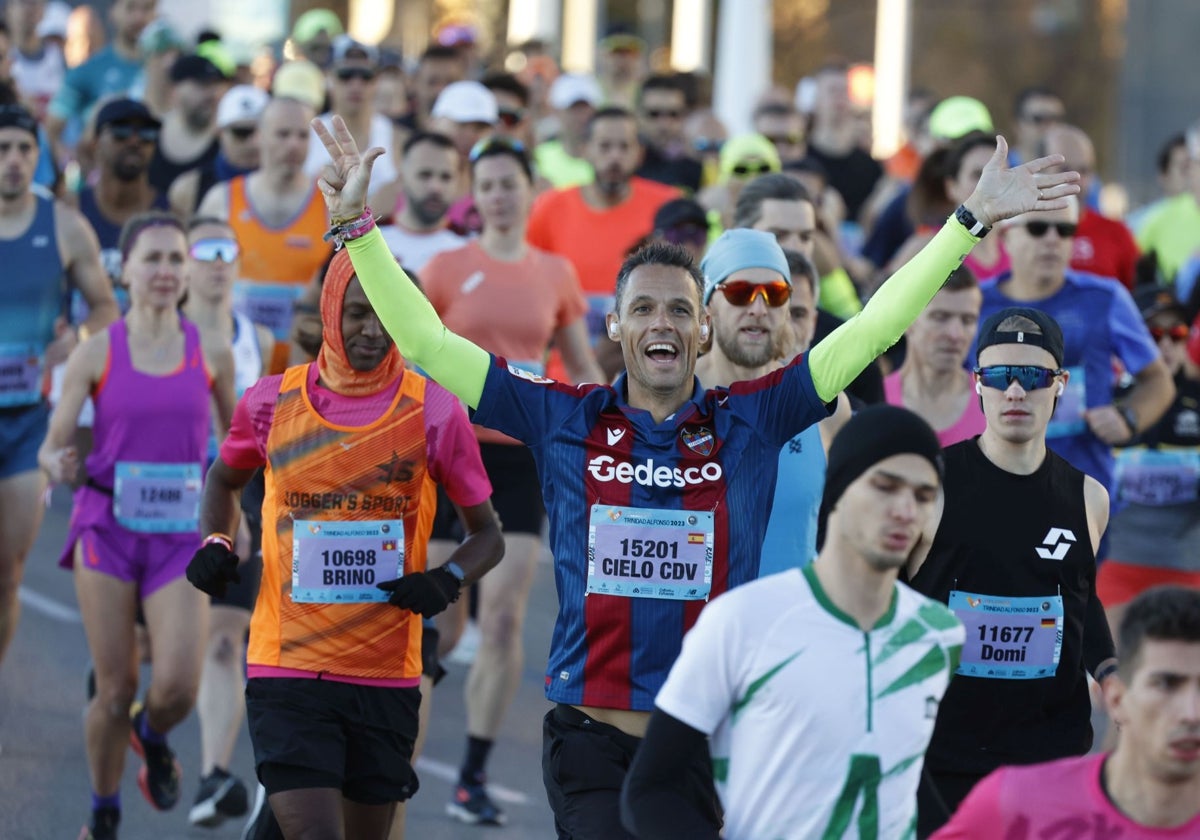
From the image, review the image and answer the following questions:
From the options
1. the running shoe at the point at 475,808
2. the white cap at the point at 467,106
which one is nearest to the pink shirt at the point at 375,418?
the running shoe at the point at 475,808

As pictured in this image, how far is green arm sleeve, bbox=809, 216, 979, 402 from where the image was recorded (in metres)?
5.70

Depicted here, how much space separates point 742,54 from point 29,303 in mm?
17087

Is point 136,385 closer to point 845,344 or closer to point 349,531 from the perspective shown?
point 349,531

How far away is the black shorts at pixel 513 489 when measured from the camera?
9.59 m

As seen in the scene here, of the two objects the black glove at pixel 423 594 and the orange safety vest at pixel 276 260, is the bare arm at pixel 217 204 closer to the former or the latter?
the orange safety vest at pixel 276 260

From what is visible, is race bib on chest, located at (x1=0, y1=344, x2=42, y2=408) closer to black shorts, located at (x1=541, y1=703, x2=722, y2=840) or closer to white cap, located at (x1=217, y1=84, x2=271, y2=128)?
white cap, located at (x1=217, y1=84, x2=271, y2=128)

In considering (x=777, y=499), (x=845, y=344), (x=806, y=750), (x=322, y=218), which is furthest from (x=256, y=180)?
(x=806, y=750)

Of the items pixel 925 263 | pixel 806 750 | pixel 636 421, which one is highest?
pixel 925 263

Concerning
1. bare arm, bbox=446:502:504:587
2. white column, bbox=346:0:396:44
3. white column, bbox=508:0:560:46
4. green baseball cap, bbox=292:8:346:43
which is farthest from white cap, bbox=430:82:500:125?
white column, bbox=346:0:396:44

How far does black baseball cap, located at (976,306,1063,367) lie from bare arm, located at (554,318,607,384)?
3.39 metres

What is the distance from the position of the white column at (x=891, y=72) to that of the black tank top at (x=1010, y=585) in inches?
1055

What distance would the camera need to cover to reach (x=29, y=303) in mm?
10062

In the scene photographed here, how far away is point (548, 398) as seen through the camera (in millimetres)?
5918

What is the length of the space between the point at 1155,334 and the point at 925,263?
5171 millimetres
